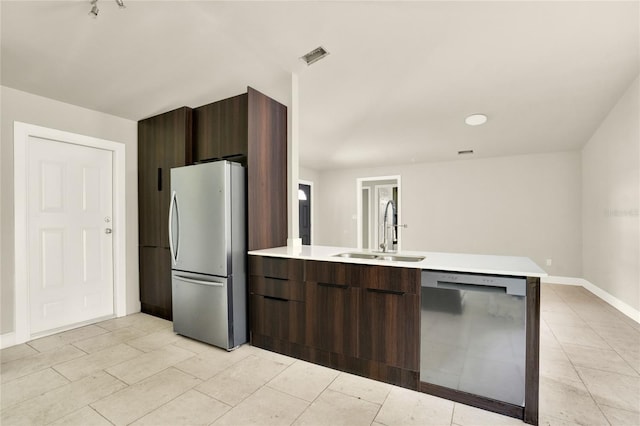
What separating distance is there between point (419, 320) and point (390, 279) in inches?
12.4

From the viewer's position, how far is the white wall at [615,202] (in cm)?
319

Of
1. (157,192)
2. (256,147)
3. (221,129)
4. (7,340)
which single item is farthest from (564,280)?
(7,340)

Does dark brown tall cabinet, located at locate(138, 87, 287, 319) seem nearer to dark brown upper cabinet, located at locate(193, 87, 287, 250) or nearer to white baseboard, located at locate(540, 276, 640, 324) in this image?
dark brown upper cabinet, located at locate(193, 87, 287, 250)

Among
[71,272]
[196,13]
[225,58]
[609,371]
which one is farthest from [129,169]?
[609,371]

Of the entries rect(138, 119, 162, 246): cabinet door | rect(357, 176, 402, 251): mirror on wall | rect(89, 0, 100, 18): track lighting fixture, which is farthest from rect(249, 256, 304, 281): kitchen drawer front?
rect(357, 176, 402, 251): mirror on wall

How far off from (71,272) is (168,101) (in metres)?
2.17

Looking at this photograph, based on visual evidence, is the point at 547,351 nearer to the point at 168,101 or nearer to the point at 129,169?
the point at 168,101

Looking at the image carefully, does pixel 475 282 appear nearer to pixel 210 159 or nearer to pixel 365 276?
pixel 365 276

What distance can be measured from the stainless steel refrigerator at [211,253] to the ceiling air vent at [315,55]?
4.16ft

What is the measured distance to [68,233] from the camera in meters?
3.13

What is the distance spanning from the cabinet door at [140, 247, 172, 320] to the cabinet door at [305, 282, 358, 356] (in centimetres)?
197

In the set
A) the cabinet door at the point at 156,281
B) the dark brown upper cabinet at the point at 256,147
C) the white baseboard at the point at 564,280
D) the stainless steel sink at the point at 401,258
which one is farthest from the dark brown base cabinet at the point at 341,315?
the white baseboard at the point at 564,280

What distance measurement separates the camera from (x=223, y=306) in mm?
2549

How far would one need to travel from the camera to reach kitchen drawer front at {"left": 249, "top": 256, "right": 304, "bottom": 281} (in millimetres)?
2398
